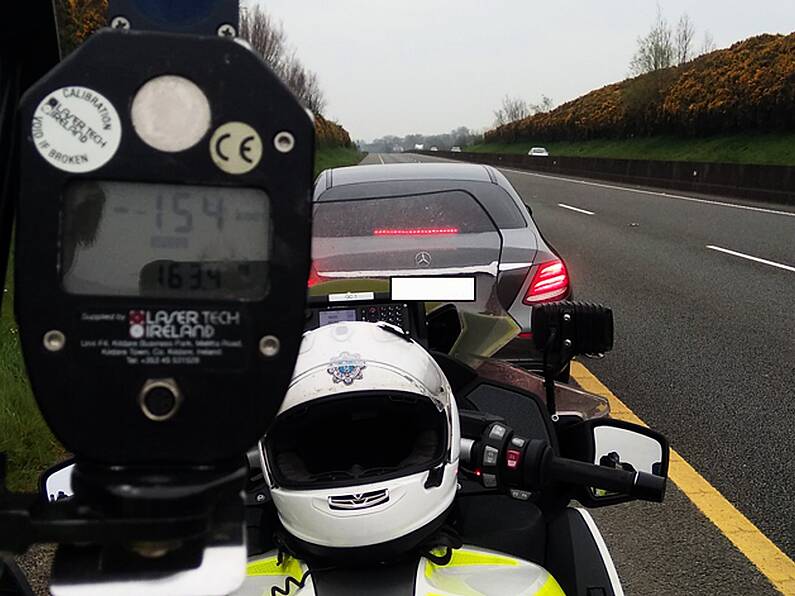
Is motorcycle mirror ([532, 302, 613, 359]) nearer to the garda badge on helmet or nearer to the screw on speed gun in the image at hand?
the garda badge on helmet

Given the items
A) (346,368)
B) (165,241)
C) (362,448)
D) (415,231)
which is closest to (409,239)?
(415,231)

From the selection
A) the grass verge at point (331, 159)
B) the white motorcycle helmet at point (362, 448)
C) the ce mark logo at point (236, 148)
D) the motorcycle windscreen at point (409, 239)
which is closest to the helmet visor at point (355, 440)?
the white motorcycle helmet at point (362, 448)

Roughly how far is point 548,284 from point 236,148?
171 inches

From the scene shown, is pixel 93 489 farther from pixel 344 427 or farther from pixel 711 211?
pixel 711 211

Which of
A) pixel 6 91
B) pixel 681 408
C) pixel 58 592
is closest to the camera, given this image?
pixel 58 592

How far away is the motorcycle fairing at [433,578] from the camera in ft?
5.40

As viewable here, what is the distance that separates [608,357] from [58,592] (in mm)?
6271

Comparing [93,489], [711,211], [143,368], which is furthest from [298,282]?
[711,211]

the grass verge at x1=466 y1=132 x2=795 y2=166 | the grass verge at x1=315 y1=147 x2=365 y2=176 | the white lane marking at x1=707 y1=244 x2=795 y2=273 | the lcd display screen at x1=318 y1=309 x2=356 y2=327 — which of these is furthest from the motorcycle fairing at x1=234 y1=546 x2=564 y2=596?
the grass verge at x1=466 y1=132 x2=795 y2=166

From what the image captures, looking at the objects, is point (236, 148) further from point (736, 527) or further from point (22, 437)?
point (22, 437)

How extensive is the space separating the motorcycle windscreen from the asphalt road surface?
4.01 feet

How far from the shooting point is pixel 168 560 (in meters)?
0.78

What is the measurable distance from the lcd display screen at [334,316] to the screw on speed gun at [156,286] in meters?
1.60

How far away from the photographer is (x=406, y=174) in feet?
18.5
